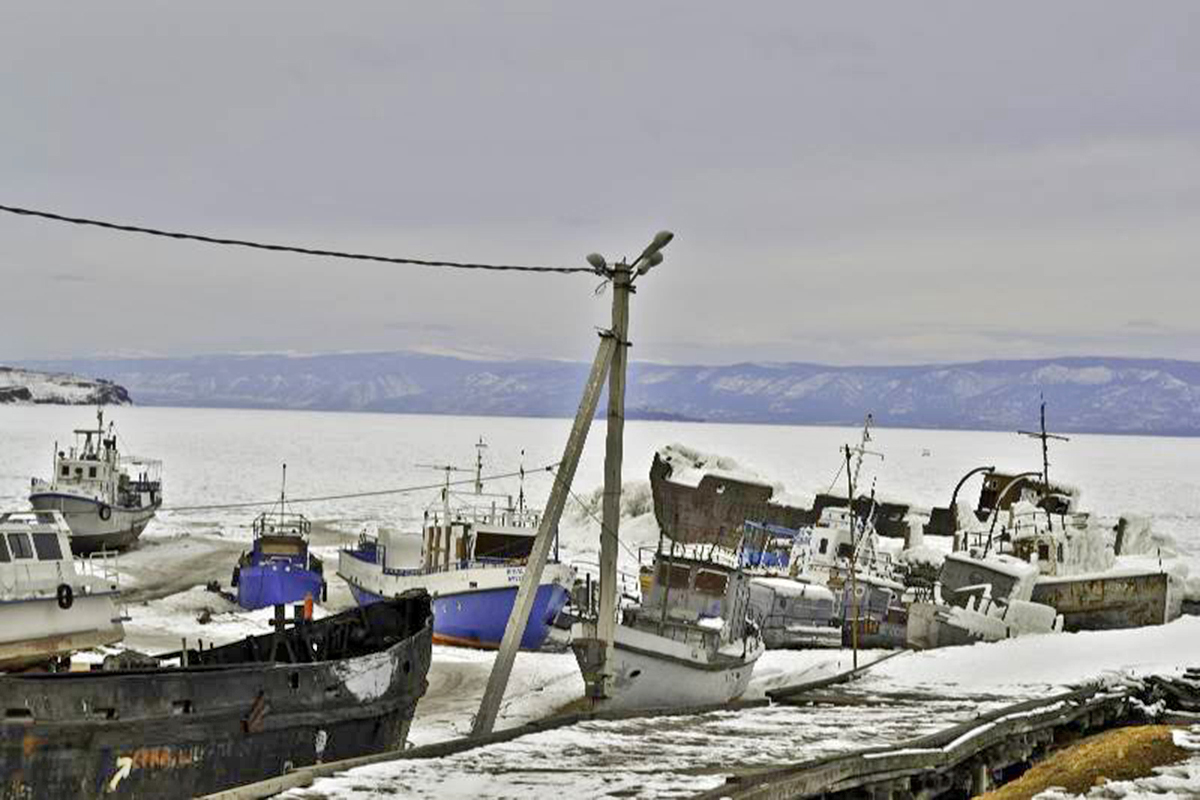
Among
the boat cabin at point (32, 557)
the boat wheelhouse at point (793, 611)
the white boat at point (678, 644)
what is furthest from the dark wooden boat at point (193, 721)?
the boat wheelhouse at point (793, 611)

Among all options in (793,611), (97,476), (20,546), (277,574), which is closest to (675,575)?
(793,611)

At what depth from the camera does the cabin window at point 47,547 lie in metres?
24.2

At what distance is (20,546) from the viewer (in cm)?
2398

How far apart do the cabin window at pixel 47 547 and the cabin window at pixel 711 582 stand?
438 inches

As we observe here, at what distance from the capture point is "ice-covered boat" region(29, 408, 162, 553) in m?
56.2

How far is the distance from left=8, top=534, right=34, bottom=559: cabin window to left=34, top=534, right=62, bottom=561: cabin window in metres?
0.13

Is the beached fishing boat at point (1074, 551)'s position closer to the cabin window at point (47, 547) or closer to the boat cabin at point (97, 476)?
the cabin window at point (47, 547)

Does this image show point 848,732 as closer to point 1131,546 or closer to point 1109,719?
point 1109,719

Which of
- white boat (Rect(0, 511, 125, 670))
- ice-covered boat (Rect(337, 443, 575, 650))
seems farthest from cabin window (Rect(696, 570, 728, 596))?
white boat (Rect(0, 511, 125, 670))

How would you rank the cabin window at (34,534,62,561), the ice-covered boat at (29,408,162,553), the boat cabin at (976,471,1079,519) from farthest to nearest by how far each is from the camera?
1. the ice-covered boat at (29,408,162,553)
2. the boat cabin at (976,471,1079,519)
3. the cabin window at (34,534,62,561)

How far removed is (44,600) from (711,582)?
453 inches

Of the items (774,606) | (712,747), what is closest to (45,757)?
(712,747)

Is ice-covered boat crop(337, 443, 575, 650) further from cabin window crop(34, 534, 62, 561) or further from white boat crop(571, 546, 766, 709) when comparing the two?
cabin window crop(34, 534, 62, 561)

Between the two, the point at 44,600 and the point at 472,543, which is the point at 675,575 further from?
the point at 472,543
